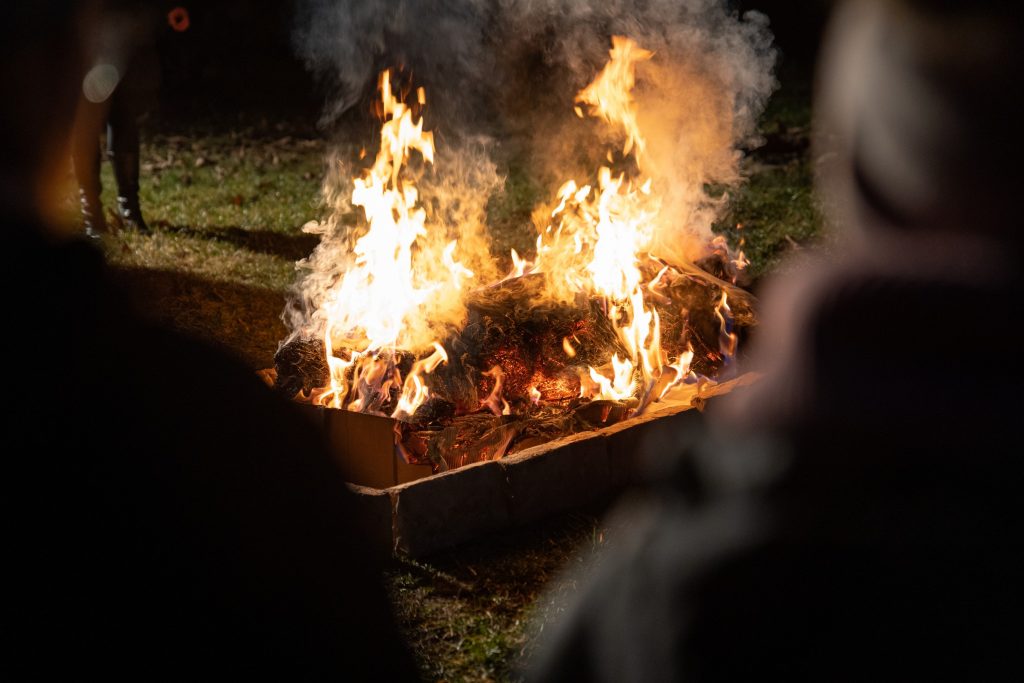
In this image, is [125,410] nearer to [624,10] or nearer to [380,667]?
[380,667]

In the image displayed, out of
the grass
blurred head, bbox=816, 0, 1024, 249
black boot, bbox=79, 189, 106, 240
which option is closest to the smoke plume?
the grass

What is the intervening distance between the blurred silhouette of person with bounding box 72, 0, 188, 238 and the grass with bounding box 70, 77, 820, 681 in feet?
1.58

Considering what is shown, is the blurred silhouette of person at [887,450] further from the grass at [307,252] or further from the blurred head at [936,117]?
the grass at [307,252]

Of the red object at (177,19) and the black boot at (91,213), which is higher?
the red object at (177,19)

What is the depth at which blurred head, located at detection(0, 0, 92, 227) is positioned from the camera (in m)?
1.21

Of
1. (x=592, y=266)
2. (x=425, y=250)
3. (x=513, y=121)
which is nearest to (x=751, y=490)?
(x=592, y=266)

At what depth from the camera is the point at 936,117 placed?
1035 mm

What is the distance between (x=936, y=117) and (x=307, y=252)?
7889 mm

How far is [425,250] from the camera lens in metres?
5.58

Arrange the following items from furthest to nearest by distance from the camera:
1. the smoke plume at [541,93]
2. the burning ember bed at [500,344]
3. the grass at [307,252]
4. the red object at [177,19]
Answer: the red object at [177,19]
the smoke plume at [541,93]
the burning ember bed at [500,344]
the grass at [307,252]

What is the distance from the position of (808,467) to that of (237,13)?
17.5m

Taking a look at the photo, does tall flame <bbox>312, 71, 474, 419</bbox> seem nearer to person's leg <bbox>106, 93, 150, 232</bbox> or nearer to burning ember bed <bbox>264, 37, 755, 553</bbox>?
burning ember bed <bbox>264, 37, 755, 553</bbox>

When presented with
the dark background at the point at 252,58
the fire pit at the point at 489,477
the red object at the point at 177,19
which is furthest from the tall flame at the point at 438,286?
the dark background at the point at 252,58

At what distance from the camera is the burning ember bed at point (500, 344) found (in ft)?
15.2
